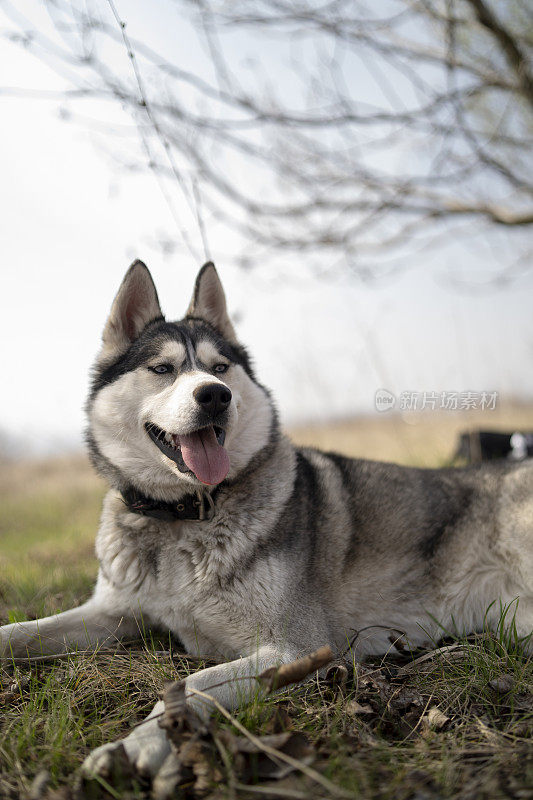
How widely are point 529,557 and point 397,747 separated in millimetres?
1658

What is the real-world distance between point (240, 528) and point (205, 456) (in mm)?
409

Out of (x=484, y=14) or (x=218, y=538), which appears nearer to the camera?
(x=218, y=538)

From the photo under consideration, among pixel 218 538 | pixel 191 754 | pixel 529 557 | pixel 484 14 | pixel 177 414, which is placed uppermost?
pixel 484 14

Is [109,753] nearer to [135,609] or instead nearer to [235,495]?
[135,609]

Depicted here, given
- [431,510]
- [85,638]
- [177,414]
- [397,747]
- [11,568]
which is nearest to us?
[397,747]

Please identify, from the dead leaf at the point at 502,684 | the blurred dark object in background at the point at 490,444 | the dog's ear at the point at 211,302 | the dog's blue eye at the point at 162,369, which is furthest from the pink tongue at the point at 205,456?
the blurred dark object in background at the point at 490,444

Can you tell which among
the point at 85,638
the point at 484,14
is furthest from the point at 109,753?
the point at 484,14

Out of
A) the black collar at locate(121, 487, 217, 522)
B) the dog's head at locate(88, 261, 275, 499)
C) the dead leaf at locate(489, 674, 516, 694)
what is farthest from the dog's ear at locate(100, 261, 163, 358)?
the dead leaf at locate(489, 674, 516, 694)

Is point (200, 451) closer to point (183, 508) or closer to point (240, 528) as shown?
point (183, 508)

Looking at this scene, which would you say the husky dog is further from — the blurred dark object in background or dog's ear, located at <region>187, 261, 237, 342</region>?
the blurred dark object in background

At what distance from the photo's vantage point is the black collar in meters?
2.73

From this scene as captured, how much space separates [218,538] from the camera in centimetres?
266

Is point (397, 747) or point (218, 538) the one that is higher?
point (218, 538)

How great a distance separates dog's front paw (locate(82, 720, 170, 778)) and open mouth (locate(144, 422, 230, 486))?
1.08 m
